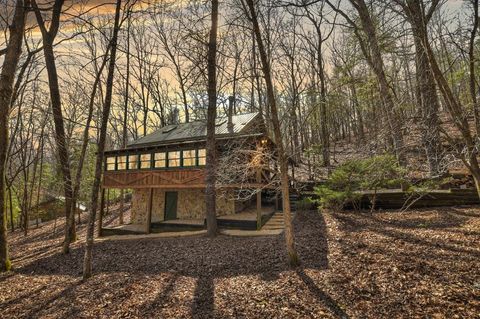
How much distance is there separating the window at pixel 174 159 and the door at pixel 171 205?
316 cm

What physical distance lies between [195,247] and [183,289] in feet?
12.0

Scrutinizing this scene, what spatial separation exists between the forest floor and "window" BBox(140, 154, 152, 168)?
21.2 ft

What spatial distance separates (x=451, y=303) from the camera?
15.9ft

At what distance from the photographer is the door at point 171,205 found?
17.3m

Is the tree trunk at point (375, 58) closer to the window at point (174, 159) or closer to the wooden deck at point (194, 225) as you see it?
the wooden deck at point (194, 225)

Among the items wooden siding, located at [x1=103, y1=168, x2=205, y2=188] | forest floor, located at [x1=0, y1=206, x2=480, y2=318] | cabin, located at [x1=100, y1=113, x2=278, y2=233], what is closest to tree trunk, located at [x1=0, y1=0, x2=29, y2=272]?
forest floor, located at [x1=0, y1=206, x2=480, y2=318]

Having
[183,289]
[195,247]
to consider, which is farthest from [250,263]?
[195,247]

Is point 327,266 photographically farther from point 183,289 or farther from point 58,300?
point 58,300

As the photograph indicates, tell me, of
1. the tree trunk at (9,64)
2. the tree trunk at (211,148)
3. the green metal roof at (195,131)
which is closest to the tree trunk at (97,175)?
the tree trunk at (9,64)

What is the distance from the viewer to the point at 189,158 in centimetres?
1470

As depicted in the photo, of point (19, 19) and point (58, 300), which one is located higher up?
point (19, 19)

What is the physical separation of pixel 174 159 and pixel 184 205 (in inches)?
145

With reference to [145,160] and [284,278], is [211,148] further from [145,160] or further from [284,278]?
[284,278]

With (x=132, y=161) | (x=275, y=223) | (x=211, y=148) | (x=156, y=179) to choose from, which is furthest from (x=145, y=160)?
(x=275, y=223)
